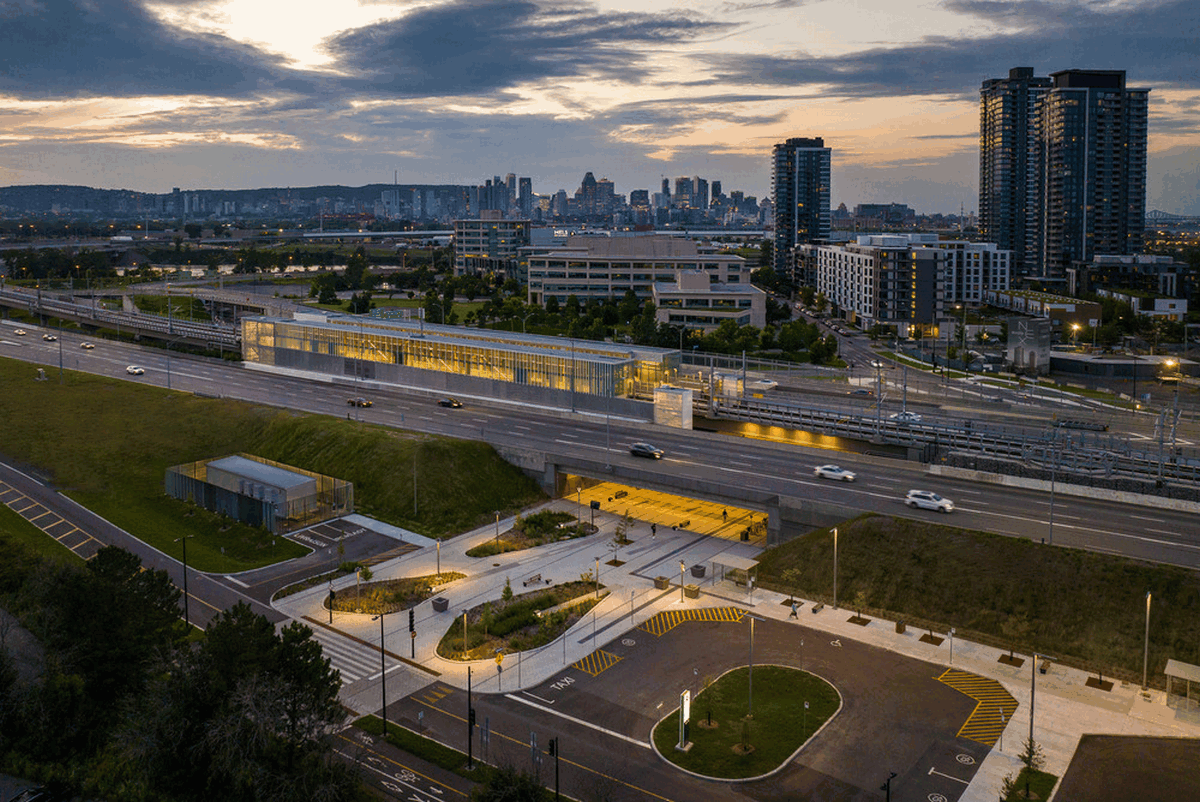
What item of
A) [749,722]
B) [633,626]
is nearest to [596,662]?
[633,626]

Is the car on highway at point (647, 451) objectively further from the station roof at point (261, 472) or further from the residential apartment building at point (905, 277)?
the residential apartment building at point (905, 277)

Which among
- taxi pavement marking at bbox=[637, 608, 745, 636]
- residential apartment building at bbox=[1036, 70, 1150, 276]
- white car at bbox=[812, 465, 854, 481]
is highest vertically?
residential apartment building at bbox=[1036, 70, 1150, 276]

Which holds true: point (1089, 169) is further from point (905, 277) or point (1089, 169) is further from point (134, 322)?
point (134, 322)

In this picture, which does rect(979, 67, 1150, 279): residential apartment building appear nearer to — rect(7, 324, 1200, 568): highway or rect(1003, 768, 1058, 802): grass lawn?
rect(7, 324, 1200, 568): highway

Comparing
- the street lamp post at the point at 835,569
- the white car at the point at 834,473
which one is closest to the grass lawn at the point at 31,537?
the street lamp post at the point at 835,569

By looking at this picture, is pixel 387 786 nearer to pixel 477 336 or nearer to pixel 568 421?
pixel 568 421

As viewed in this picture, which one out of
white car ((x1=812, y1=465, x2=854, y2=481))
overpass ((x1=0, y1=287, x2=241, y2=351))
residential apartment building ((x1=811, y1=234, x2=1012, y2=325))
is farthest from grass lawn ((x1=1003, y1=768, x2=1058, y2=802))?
residential apartment building ((x1=811, y1=234, x2=1012, y2=325))
